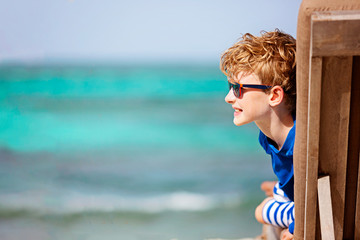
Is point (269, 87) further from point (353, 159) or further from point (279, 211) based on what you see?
point (279, 211)

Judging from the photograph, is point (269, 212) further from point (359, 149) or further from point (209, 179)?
point (209, 179)

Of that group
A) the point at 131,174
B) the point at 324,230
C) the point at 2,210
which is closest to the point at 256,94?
the point at 324,230

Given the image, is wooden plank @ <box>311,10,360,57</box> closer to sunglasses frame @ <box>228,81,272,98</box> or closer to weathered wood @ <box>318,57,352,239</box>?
weathered wood @ <box>318,57,352,239</box>

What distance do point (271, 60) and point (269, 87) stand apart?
11 centimetres

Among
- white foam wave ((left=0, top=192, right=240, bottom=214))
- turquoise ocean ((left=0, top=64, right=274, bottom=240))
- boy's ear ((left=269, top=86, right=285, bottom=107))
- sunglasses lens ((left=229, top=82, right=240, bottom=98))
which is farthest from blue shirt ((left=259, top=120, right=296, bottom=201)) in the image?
white foam wave ((left=0, top=192, right=240, bottom=214))

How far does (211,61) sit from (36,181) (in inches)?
479

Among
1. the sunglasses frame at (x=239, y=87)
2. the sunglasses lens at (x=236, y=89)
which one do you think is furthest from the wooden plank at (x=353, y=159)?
the sunglasses lens at (x=236, y=89)

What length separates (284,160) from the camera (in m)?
2.00

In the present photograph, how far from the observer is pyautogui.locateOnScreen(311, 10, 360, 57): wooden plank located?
133 cm

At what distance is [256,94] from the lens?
190 cm

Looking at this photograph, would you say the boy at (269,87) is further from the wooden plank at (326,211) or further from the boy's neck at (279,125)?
the wooden plank at (326,211)

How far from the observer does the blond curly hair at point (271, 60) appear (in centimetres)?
185

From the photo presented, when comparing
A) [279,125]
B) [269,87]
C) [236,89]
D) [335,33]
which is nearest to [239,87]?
→ [236,89]

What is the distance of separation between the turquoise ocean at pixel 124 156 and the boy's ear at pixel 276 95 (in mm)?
3738
